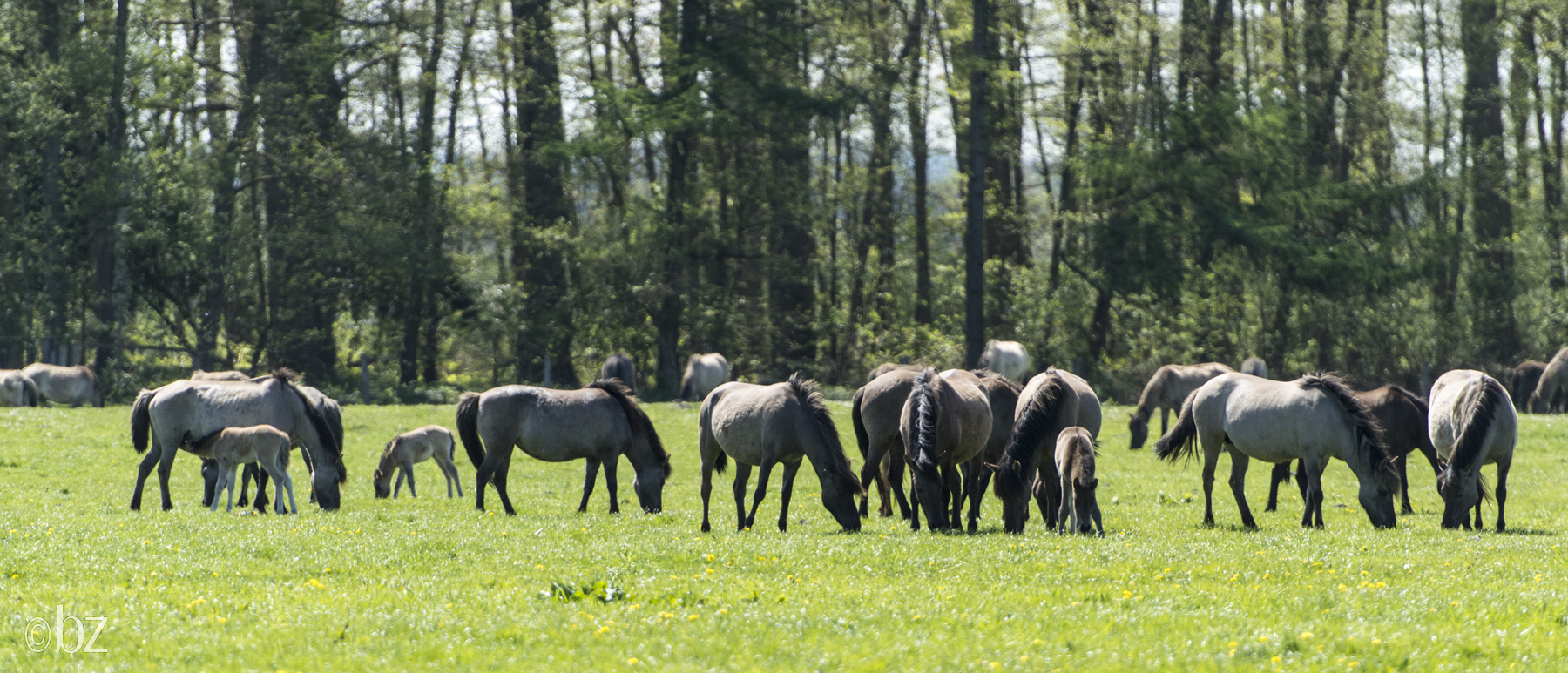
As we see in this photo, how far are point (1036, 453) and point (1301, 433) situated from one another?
3.25 meters

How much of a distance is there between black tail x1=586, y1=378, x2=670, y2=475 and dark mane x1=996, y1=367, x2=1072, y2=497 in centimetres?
497

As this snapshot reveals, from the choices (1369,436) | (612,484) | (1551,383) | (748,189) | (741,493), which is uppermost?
(748,189)

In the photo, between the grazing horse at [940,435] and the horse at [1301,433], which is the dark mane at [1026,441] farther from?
the horse at [1301,433]

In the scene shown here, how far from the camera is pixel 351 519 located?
14281 mm

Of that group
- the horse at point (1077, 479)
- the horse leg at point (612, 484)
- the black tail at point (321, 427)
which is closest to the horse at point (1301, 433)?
the horse at point (1077, 479)

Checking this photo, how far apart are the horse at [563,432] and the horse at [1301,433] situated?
22.5 ft

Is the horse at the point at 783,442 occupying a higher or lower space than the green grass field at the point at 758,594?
higher

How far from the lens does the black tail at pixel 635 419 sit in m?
16.7

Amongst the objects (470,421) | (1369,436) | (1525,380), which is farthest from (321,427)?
(1525,380)

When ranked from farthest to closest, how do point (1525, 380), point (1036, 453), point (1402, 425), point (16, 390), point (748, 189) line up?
point (748, 189) < point (1525, 380) < point (16, 390) < point (1402, 425) < point (1036, 453)

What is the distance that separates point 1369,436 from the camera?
1410 centimetres

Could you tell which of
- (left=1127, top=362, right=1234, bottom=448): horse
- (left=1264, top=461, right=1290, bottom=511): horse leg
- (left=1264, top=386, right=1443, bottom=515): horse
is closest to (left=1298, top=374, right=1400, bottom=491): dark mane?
(left=1264, top=386, right=1443, bottom=515): horse

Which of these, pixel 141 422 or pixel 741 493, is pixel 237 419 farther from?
pixel 741 493

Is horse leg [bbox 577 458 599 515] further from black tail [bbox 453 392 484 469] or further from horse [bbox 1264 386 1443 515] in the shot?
horse [bbox 1264 386 1443 515]
